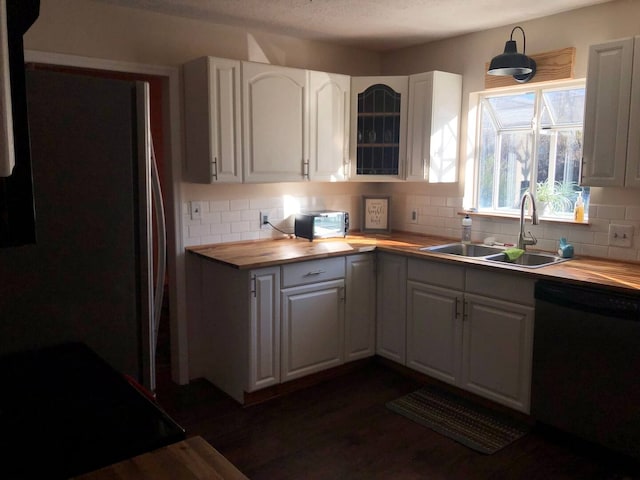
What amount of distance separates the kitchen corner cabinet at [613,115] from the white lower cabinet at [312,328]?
1.64 m

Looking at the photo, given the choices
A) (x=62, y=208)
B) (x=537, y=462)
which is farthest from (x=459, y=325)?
(x=62, y=208)

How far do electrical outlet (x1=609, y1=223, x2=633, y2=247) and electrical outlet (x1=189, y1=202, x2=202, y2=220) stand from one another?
8.12ft

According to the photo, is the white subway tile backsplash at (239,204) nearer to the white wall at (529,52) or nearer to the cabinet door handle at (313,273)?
the cabinet door handle at (313,273)

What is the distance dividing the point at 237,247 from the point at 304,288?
21.6 inches

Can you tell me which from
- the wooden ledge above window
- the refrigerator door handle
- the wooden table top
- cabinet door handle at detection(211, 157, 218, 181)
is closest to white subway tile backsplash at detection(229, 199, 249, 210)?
cabinet door handle at detection(211, 157, 218, 181)

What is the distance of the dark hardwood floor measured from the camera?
8.63ft

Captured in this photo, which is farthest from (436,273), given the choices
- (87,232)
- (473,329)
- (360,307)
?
(87,232)

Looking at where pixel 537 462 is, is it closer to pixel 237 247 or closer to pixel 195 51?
pixel 237 247

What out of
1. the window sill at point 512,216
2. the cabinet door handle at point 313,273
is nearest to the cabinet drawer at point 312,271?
the cabinet door handle at point 313,273

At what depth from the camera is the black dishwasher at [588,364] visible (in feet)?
8.24

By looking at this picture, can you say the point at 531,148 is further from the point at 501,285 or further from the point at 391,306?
the point at 391,306

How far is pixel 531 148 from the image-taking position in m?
3.60

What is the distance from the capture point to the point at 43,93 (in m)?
1.64

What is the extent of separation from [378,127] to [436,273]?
1.20 metres
